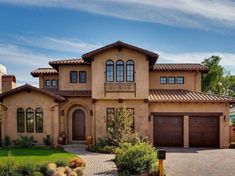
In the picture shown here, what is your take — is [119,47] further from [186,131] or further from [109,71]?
[186,131]

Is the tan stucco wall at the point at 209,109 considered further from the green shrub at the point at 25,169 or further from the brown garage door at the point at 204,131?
the green shrub at the point at 25,169

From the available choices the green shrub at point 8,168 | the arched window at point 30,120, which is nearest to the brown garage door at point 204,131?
the arched window at point 30,120

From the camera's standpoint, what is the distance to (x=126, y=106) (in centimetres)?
2247

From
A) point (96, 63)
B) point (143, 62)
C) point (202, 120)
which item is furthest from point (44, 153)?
point (202, 120)

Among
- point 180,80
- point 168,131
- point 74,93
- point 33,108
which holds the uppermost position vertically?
point 180,80

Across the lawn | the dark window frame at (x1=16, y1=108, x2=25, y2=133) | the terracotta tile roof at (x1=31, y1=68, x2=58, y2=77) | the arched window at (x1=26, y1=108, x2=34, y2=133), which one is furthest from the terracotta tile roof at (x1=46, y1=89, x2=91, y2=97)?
the lawn

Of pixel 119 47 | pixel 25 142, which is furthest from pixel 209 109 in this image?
pixel 25 142

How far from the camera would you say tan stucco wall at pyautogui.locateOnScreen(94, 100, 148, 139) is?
22375 mm

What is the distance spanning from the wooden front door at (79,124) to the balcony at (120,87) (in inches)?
154

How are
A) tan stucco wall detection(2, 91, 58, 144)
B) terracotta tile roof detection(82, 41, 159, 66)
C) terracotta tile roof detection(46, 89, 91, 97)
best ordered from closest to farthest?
terracotta tile roof detection(82, 41, 159, 66) → tan stucco wall detection(2, 91, 58, 144) → terracotta tile roof detection(46, 89, 91, 97)

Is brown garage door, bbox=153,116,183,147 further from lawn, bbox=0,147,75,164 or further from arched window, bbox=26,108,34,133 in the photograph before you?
arched window, bbox=26,108,34,133

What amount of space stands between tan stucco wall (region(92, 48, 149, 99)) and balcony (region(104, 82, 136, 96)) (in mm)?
257

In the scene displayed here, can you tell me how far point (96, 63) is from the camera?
22.1 metres

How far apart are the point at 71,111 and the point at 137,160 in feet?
40.7
